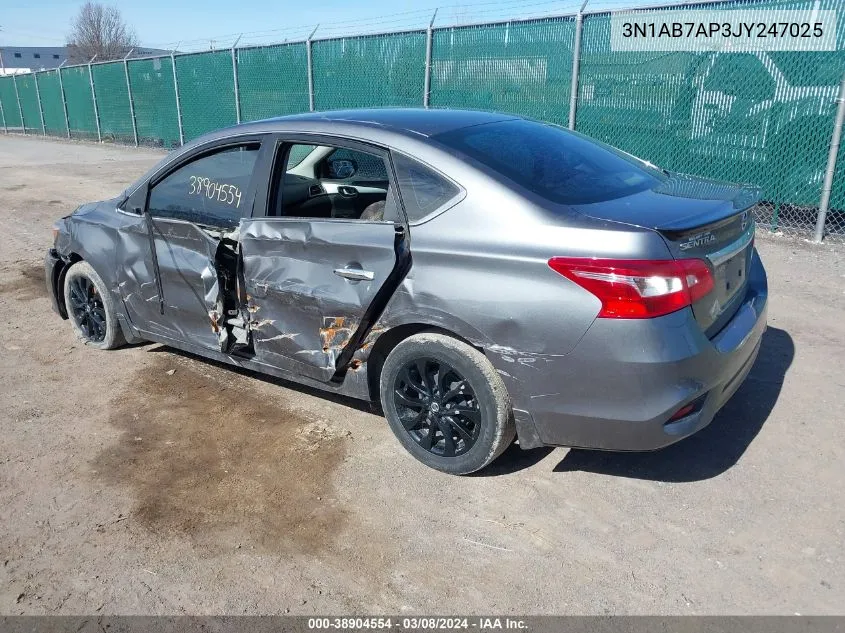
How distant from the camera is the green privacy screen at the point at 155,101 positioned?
1888cm

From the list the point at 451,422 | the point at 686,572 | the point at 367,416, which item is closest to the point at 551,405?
the point at 451,422

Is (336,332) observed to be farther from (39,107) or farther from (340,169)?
(39,107)

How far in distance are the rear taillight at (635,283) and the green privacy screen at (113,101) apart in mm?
21838

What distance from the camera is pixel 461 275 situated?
2.98 metres

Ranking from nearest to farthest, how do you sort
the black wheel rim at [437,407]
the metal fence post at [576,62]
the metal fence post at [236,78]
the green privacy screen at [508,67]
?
the black wheel rim at [437,407] → the metal fence post at [576,62] → the green privacy screen at [508,67] → the metal fence post at [236,78]

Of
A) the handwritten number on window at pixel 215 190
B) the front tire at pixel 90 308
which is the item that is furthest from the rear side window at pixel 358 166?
the front tire at pixel 90 308

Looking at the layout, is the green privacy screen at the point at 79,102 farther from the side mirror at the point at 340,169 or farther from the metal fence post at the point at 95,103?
the side mirror at the point at 340,169

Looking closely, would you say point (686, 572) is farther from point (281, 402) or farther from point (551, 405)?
Answer: point (281, 402)

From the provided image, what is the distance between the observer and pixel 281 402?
4188mm

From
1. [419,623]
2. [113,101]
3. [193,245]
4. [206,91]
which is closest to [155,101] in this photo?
[206,91]

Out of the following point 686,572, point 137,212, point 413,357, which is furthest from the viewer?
point 137,212

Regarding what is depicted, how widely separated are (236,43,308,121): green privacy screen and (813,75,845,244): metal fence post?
1006 centimetres

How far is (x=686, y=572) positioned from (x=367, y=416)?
1943 millimetres

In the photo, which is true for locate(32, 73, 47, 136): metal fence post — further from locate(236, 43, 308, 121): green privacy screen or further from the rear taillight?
the rear taillight
